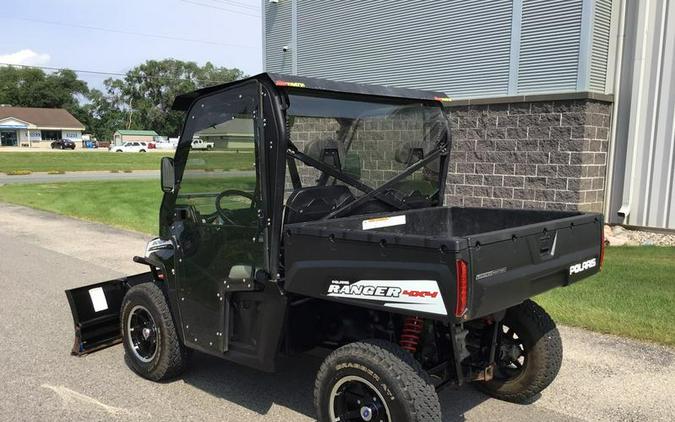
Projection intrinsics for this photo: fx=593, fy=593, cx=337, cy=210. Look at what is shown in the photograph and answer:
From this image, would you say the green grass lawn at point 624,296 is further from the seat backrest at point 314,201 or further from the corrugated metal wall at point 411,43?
the corrugated metal wall at point 411,43

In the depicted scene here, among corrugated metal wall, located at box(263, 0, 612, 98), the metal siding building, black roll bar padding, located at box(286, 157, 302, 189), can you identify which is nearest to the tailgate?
black roll bar padding, located at box(286, 157, 302, 189)

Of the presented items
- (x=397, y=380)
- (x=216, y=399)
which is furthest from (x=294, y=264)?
(x=216, y=399)

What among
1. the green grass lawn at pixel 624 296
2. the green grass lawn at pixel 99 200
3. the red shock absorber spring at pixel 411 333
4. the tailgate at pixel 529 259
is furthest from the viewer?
the green grass lawn at pixel 99 200

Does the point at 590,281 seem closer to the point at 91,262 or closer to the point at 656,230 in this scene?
the point at 656,230

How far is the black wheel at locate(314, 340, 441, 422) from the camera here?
2.98 metres

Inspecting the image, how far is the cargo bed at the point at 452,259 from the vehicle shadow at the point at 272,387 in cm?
97

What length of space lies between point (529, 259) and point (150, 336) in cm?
291

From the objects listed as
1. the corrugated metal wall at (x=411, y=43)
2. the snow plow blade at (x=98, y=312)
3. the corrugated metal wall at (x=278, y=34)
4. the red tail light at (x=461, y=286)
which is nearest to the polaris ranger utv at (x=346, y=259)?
the red tail light at (x=461, y=286)

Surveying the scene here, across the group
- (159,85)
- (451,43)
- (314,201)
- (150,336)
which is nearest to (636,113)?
(451,43)

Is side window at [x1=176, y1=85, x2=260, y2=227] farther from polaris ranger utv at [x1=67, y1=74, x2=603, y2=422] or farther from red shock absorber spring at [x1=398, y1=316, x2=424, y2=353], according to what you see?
red shock absorber spring at [x1=398, y1=316, x2=424, y2=353]

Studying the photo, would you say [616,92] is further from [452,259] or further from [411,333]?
[452,259]

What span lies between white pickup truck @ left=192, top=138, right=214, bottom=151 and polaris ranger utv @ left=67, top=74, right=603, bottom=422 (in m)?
0.04

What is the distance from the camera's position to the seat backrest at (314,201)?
365 cm

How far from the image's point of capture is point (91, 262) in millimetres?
9008
